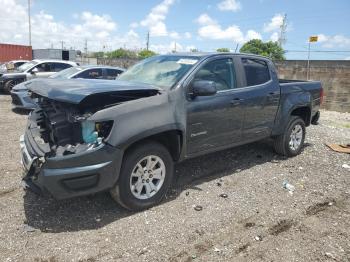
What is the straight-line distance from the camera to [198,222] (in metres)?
3.94

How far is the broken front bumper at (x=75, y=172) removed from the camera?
11.2 feet

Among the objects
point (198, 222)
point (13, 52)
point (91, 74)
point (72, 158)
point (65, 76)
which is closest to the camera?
point (72, 158)

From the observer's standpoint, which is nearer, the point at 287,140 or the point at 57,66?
the point at 287,140

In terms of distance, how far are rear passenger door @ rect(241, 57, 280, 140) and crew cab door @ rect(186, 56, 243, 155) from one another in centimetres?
25

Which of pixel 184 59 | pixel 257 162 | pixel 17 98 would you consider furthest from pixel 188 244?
pixel 17 98

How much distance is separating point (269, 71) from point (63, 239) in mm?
4204

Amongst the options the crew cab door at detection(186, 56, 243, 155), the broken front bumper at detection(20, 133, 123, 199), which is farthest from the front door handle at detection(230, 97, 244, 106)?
the broken front bumper at detection(20, 133, 123, 199)

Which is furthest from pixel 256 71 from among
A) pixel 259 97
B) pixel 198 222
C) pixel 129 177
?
pixel 129 177

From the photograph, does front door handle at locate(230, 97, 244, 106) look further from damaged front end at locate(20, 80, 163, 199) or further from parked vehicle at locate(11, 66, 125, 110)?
parked vehicle at locate(11, 66, 125, 110)

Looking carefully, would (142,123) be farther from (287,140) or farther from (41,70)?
(41,70)

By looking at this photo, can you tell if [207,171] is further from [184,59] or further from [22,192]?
[22,192]

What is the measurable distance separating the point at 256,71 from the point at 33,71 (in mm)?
10586

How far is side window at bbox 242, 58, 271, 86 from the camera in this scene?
5.43 m

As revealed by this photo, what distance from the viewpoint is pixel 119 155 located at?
365cm
